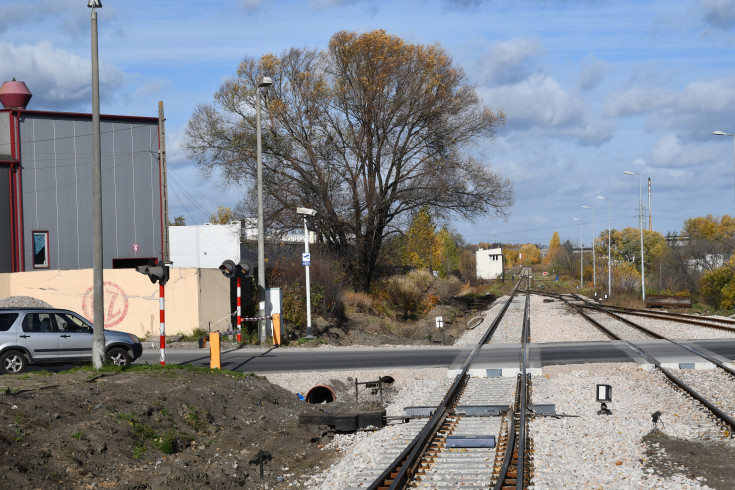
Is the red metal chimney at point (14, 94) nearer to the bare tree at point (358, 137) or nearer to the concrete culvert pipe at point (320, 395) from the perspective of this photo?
the bare tree at point (358, 137)

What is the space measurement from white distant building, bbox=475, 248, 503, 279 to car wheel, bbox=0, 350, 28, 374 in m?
155

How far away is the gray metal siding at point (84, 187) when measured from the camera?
38.4 meters

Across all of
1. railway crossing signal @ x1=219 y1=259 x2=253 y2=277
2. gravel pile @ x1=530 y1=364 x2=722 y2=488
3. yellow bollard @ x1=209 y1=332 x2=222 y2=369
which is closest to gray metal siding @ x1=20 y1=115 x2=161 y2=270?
railway crossing signal @ x1=219 y1=259 x2=253 y2=277

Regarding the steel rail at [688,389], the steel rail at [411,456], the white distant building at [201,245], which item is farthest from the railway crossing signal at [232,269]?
the white distant building at [201,245]

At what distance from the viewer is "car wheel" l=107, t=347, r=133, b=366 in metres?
18.6

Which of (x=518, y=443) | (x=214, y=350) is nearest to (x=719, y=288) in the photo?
(x=214, y=350)

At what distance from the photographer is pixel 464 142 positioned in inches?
1796

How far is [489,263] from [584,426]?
542ft

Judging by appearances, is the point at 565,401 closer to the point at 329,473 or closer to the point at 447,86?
the point at 329,473

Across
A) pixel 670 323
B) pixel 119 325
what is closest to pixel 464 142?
pixel 670 323

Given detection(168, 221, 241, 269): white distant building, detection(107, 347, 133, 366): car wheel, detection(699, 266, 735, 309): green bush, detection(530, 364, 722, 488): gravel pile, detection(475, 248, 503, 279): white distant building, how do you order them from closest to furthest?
detection(530, 364, 722, 488): gravel pile
detection(107, 347, 133, 366): car wheel
detection(699, 266, 735, 309): green bush
detection(168, 221, 241, 269): white distant building
detection(475, 248, 503, 279): white distant building

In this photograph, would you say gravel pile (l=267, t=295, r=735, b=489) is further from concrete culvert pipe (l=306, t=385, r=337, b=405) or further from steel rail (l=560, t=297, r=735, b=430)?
concrete culvert pipe (l=306, t=385, r=337, b=405)

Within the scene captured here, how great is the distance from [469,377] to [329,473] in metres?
8.73

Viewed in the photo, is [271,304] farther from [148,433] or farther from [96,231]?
[148,433]
